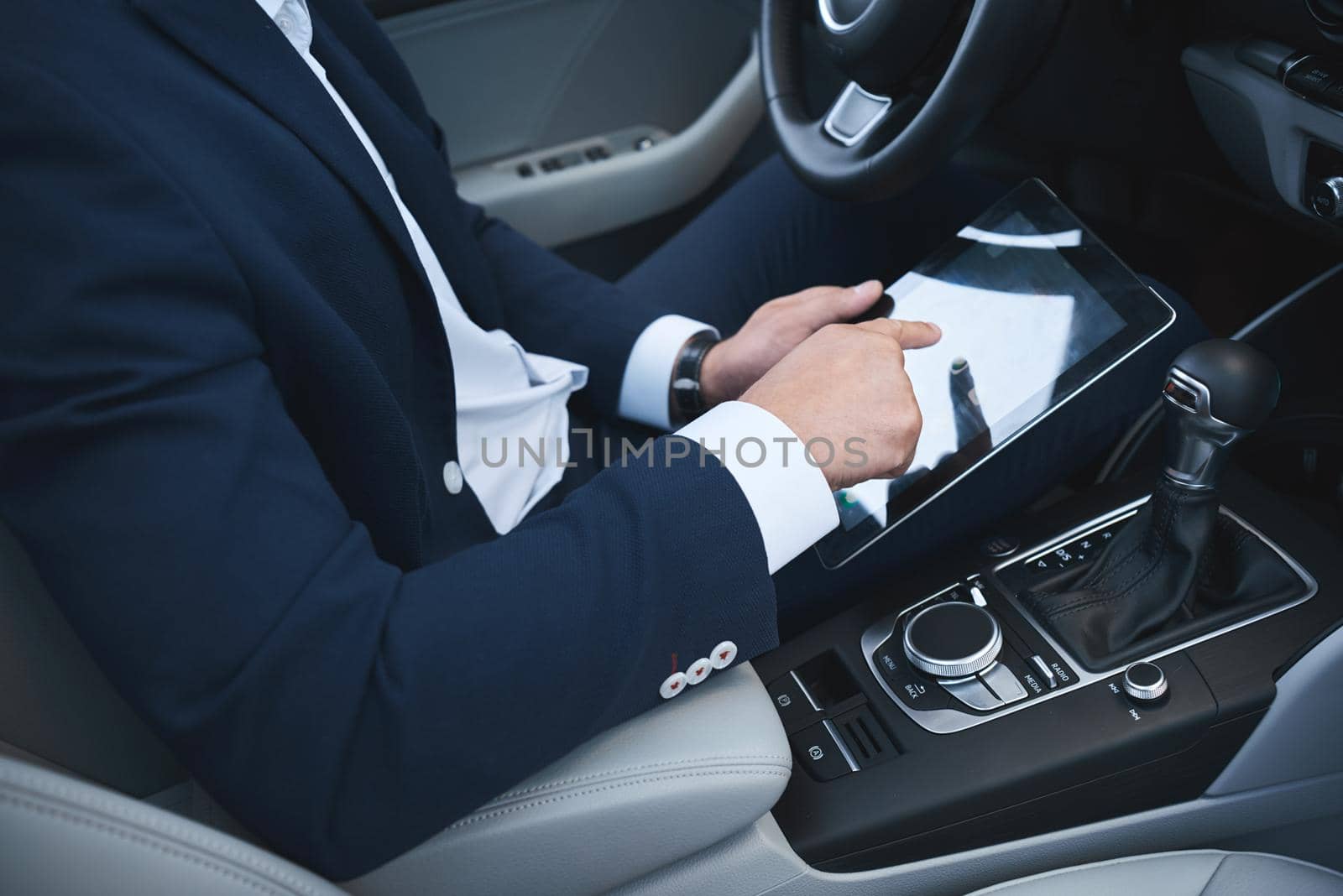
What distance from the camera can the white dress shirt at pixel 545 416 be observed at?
689 mm

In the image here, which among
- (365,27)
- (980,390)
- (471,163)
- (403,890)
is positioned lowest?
(471,163)

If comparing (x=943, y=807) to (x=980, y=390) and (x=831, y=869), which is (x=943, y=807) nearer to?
(x=831, y=869)

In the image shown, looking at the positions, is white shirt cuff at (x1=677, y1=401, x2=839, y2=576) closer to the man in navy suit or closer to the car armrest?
the man in navy suit

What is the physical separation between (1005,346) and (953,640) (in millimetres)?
258

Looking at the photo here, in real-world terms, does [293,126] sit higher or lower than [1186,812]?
higher

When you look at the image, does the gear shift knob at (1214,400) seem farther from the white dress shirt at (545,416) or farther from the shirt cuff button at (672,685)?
the shirt cuff button at (672,685)

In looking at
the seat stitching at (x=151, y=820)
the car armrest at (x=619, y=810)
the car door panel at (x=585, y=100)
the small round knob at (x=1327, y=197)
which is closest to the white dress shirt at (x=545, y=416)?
the car armrest at (x=619, y=810)

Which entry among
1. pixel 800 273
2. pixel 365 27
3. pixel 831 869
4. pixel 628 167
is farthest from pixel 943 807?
pixel 628 167

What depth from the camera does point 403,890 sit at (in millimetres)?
615

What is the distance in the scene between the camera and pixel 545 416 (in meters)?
1.02

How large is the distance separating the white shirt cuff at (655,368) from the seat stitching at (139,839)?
2.08ft

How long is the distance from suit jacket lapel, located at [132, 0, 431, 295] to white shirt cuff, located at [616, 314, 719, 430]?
34cm

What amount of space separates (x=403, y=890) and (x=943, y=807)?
1.26 ft

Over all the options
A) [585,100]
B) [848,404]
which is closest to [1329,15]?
[848,404]
